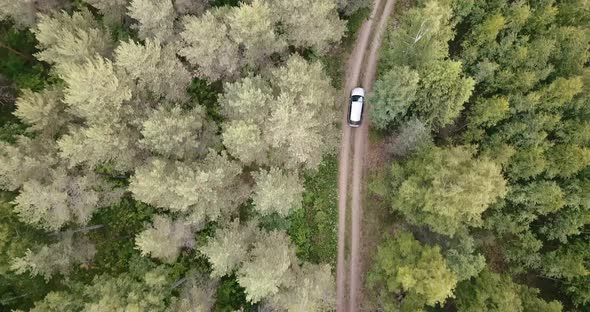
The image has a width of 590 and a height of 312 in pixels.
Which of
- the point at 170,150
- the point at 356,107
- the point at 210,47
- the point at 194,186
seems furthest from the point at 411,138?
the point at 170,150

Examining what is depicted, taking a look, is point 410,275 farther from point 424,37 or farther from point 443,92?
point 424,37

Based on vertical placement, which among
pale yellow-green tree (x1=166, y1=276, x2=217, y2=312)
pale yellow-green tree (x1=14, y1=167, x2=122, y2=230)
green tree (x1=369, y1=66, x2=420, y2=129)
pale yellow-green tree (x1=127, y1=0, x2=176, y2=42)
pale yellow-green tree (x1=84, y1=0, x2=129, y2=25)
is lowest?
pale yellow-green tree (x1=166, y1=276, x2=217, y2=312)

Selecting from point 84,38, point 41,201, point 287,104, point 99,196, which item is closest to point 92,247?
point 99,196

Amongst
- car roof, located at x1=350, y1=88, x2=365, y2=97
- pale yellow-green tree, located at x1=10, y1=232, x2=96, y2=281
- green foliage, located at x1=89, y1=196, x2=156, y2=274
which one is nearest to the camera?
pale yellow-green tree, located at x1=10, y1=232, x2=96, y2=281

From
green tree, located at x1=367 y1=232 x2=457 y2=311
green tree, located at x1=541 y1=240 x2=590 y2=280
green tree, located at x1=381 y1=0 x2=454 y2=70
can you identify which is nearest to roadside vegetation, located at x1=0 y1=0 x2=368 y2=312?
green tree, located at x1=367 y1=232 x2=457 y2=311

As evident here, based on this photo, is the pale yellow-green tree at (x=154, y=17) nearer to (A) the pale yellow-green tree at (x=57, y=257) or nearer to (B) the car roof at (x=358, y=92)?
(B) the car roof at (x=358, y=92)

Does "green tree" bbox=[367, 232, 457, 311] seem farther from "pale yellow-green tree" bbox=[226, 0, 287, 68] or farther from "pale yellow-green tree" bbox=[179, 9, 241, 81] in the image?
"pale yellow-green tree" bbox=[179, 9, 241, 81]
